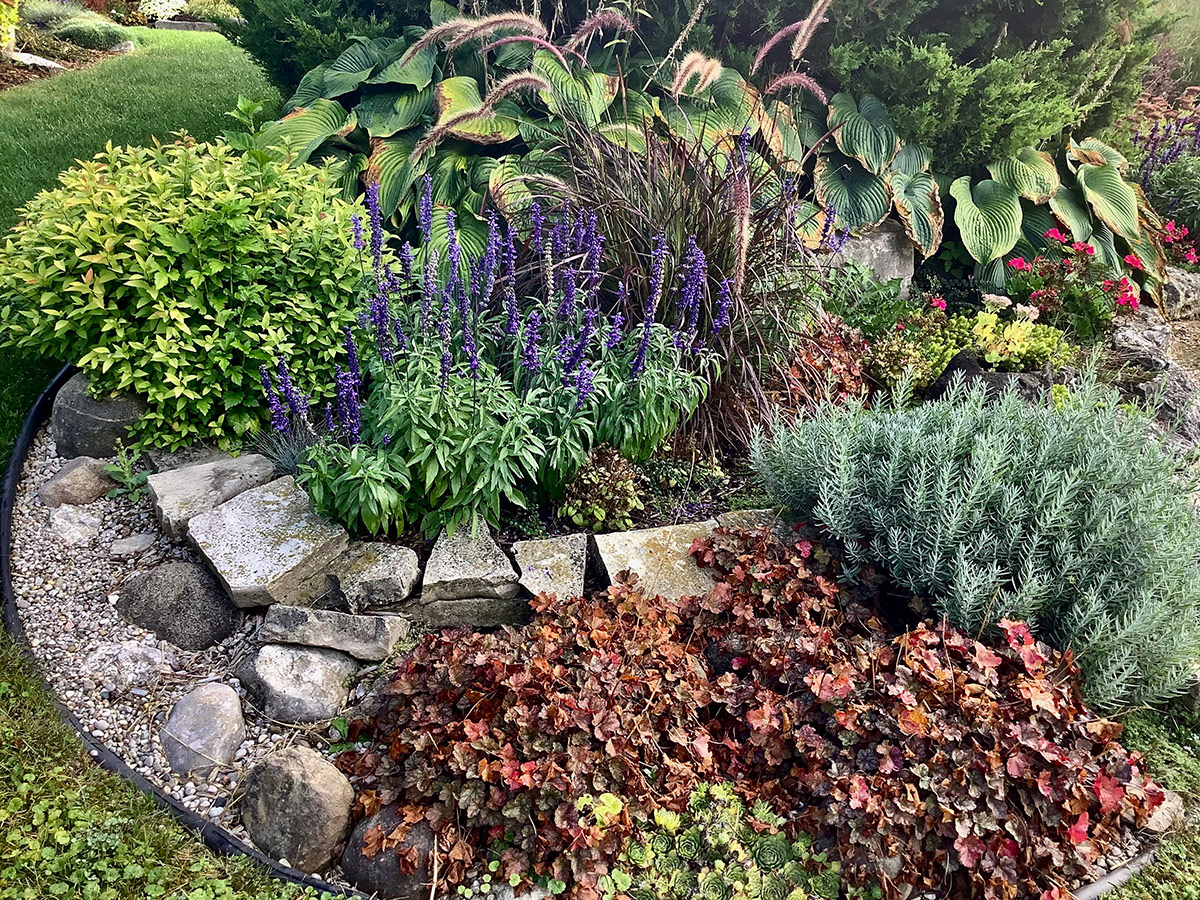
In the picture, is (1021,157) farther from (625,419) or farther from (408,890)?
(408,890)

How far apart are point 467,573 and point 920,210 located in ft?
13.3

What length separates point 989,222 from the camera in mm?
5461

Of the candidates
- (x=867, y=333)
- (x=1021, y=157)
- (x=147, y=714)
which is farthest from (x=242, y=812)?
(x=1021, y=157)

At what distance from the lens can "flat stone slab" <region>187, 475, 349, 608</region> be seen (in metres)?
3.03

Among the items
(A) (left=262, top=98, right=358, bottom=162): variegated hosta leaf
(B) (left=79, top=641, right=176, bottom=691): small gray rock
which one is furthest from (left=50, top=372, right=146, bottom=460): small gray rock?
(A) (left=262, top=98, right=358, bottom=162): variegated hosta leaf

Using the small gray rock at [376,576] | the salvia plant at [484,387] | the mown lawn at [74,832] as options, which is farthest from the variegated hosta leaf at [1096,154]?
the mown lawn at [74,832]

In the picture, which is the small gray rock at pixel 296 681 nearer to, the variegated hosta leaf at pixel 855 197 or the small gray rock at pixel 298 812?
the small gray rock at pixel 298 812

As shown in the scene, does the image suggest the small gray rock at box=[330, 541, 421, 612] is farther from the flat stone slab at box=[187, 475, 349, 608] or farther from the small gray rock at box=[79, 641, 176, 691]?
the small gray rock at box=[79, 641, 176, 691]

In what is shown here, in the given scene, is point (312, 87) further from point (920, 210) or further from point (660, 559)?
point (660, 559)

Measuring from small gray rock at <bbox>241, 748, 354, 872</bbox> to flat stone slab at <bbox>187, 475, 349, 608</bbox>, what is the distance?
0.71m

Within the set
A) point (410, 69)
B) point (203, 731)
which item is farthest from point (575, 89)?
point (203, 731)

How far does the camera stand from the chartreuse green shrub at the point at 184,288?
3.47 meters

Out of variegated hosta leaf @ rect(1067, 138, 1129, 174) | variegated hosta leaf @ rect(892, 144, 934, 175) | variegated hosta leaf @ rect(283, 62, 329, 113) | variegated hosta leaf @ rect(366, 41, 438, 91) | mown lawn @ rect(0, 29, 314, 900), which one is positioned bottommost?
mown lawn @ rect(0, 29, 314, 900)

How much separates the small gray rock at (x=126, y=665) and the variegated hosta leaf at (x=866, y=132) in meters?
4.96
